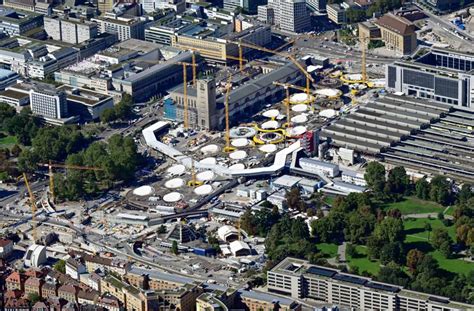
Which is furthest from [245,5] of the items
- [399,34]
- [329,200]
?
[329,200]

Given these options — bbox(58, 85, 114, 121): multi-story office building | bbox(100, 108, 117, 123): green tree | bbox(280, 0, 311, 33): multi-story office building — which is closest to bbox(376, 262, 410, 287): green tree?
bbox(100, 108, 117, 123): green tree

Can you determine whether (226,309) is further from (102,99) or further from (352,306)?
(102,99)

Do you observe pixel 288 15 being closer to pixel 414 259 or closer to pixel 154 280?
pixel 414 259

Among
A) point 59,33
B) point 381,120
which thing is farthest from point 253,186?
point 59,33

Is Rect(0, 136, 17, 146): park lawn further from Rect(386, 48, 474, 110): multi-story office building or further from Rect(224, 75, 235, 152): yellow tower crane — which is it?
Rect(386, 48, 474, 110): multi-story office building

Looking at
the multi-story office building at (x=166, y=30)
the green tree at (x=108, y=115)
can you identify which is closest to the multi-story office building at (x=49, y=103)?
the green tree at (x=108, y=115)

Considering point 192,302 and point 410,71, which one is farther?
point 410,71
